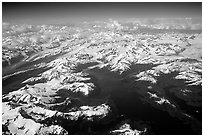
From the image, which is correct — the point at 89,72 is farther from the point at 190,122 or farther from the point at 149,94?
the point at 190,122

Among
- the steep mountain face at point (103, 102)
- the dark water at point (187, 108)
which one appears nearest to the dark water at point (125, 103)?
the steep mountain face at point (103, 102)

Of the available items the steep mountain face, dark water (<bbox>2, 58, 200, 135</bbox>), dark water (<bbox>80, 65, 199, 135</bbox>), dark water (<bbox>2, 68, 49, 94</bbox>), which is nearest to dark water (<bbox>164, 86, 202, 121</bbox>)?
the steep mountain face

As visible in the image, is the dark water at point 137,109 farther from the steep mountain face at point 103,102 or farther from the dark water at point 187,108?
the dark water at point 187,108

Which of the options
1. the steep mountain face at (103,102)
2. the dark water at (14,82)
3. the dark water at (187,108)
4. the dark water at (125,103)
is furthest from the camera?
the dark water at (14,82)

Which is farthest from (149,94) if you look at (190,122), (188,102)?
(190,122)

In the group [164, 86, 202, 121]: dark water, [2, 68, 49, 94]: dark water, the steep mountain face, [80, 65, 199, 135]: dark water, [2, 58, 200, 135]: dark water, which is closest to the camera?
[80, 65, 199, 135]: dark water

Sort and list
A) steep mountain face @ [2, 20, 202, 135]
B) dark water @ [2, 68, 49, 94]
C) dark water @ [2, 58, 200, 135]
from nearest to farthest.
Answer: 1. dark water @ [2, 58, 200, 135]
2. steep mountain face @ [2, 20, 202, 135]
3. dark water @ [2, 68, 49, 94]

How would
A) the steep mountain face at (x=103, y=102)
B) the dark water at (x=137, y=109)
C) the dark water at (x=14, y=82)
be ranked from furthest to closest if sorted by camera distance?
the dark water at (x=14, y=82), the steep mountain face at (x=103, y=102), the dark water at (x=137, y=109)

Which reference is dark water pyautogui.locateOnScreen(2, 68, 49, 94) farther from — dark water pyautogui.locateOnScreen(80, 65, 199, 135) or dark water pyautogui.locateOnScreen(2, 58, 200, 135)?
dark water pyautogui.locateOnScreen(80, 65, 199, 135)

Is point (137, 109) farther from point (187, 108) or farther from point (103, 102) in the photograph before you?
point (187, 108)

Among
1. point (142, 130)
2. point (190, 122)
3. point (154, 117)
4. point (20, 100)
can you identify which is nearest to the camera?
point (142, 130)

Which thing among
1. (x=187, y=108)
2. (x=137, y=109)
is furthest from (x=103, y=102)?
(x=187, y=108)
